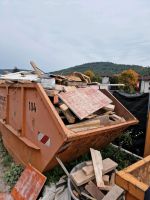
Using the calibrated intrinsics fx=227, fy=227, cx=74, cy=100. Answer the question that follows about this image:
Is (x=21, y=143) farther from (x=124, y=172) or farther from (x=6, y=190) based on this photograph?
(x=124, y=172)

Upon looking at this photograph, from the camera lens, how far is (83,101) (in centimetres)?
372

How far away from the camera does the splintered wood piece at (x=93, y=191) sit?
3.03m

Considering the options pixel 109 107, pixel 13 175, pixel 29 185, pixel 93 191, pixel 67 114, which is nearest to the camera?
pixel 93 191

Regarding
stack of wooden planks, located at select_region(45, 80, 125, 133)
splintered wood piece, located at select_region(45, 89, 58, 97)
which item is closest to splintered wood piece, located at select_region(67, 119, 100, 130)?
stack of wooden planks, located at select_region(45, 80, 125, 133)

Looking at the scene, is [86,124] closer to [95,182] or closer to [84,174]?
[84,174]

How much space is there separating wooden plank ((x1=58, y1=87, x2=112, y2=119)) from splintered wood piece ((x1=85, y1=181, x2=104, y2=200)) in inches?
38.1

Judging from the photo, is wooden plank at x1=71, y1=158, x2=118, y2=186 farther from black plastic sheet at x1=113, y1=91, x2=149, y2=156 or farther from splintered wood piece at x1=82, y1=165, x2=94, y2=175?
black plastic sheet at x1=113, y1=91, x2=149, y2=156

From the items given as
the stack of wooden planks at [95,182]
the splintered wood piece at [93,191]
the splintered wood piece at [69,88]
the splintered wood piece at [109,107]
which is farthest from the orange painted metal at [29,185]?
the splintered wood piece at [109,107]

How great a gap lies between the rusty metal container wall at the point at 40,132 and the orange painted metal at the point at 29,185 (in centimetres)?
12

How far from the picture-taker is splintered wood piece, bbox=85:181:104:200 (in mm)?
3033

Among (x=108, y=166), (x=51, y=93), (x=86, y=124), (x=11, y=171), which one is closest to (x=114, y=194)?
(x=108, y=166)

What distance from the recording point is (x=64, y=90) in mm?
3801

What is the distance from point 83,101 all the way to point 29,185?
165 centimetres

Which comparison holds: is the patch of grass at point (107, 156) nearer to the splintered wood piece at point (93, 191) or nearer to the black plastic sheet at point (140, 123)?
the black plastic sheet at point (140, 123)
